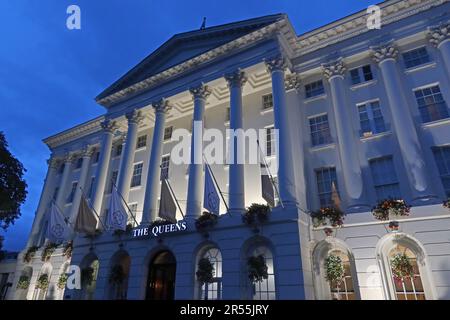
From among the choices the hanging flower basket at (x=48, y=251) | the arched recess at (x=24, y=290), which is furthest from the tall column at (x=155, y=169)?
the arched recess at (x=24, y=290)

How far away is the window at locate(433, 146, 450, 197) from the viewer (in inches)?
563

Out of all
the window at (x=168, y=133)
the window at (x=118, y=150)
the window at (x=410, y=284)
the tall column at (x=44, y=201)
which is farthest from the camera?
the window at (x=118, y=150)

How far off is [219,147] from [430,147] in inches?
493

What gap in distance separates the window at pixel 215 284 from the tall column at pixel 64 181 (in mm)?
19538

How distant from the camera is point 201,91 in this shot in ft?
69.6

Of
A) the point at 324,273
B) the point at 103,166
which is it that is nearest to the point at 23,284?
the point at 103,166

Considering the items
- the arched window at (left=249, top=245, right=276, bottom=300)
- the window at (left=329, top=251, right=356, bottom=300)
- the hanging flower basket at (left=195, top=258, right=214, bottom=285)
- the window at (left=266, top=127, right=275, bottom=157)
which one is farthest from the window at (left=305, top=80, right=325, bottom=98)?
the hanging flower basket at (left=195, top=258, right=214, bottom=285)

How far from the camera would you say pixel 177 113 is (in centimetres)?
2539

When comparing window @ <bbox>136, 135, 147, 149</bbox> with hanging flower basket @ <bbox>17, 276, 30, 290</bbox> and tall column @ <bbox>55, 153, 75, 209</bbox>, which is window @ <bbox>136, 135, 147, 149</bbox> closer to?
tall column @ <bbox>55, 153, 75, 209</bbox>

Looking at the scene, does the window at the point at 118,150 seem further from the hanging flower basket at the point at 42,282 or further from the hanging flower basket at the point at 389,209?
the hanging flower basket at the point at 389,209

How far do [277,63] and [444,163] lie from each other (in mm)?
10234

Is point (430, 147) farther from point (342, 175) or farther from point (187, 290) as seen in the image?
point (187, 290)

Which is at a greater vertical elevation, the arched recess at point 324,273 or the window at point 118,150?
the window at point 118,150

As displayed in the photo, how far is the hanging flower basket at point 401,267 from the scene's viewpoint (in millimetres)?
12773
